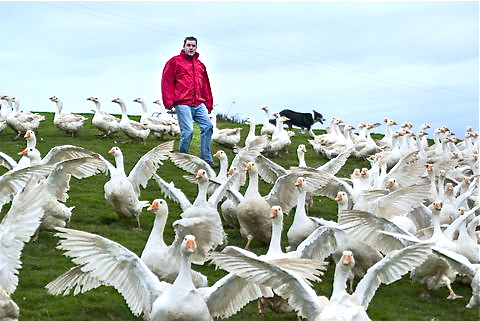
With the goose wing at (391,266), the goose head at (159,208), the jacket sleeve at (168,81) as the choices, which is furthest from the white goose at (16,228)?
the jacket sleeve at (168,81)

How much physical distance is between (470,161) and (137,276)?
14.6 metres

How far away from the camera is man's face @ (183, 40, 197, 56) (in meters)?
18.9

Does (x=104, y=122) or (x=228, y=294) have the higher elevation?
(x=228, y=294)

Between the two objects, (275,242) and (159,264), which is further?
(275,242)

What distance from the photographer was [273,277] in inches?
344

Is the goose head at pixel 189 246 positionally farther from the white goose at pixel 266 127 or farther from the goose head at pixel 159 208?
the white goose at pixel 266 127

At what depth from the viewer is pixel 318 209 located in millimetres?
18359

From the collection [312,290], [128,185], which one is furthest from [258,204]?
[312,290]

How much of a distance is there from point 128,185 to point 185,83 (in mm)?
4147

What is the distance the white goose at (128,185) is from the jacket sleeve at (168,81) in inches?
120

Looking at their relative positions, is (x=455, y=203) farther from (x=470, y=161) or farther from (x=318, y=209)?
(x=470, y=161)

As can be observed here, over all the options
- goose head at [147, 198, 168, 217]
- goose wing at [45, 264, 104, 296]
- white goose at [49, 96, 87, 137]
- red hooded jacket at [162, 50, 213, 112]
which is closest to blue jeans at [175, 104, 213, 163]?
red hooded jacket at [162, 50, 213, 112]

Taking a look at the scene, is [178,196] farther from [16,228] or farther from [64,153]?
[16,228]

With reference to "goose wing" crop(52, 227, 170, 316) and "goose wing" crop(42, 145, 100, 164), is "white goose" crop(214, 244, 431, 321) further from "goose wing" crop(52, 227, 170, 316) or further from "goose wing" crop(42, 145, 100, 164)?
"goose wing" crop(42, 145, 100, 164)
